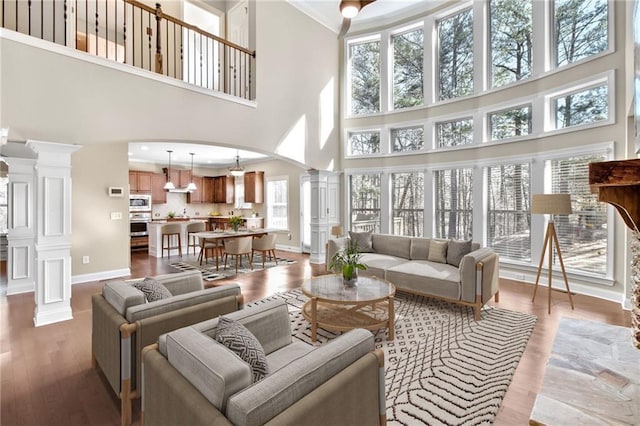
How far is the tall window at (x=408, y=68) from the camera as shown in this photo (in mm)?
6797

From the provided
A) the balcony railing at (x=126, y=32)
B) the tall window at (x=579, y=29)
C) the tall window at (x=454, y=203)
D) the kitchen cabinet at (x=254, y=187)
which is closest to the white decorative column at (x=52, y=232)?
the balcony railing at (x=126, y=32)

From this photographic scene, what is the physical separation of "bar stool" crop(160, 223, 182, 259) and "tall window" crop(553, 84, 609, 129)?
8421mm

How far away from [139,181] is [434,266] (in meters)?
8.76

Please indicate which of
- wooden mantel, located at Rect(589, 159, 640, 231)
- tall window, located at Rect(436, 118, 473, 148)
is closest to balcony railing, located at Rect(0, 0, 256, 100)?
tall window, located at Rect(436, 118, 473, 148)

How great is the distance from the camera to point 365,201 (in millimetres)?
7570

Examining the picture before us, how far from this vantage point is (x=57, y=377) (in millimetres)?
2461

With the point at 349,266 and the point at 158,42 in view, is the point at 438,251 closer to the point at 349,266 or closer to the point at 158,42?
the point at 349,266

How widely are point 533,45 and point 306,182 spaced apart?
18.6 feet

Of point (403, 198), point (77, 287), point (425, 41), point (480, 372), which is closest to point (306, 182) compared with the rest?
point (403, 198)

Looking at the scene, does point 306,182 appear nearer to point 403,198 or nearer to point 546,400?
point 403,198

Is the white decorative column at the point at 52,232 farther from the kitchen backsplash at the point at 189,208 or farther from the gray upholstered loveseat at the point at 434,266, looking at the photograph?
the kitchen backsplash at the point at 189,208

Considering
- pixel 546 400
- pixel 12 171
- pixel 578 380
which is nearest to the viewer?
pixel 546 400

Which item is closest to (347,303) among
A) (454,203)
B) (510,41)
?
(454,203)

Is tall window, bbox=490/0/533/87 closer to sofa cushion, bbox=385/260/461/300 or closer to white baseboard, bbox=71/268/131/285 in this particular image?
sofa cushion, bbox=385/260/461/300
